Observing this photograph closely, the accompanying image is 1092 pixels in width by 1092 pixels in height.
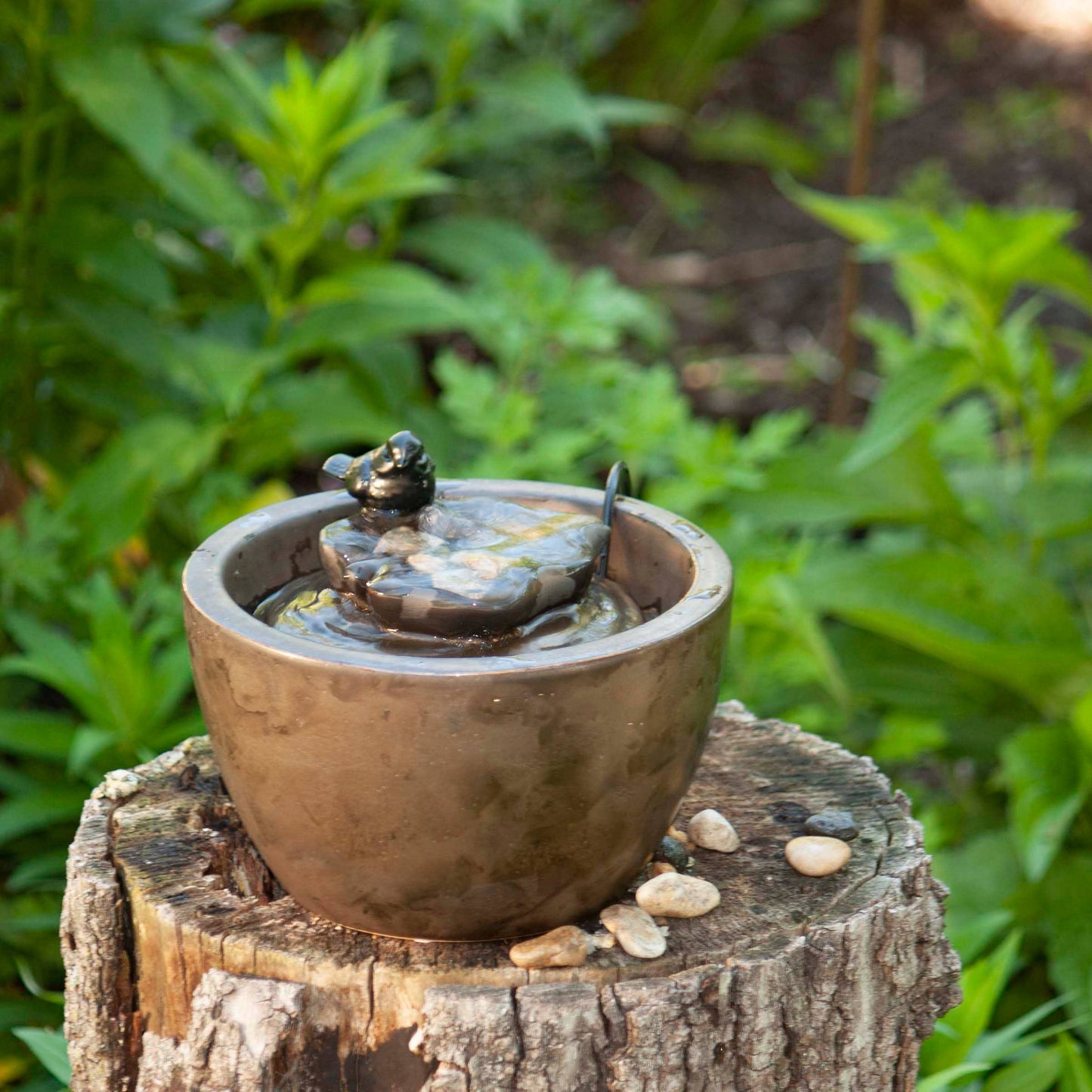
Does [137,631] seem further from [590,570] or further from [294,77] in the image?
[590,570]

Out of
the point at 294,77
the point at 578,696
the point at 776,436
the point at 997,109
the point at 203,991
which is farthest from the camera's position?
the point at 997,109

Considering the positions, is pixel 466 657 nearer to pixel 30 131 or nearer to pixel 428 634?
pixel 428 634

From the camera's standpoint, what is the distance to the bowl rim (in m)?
0.99

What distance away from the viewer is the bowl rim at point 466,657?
99 centimetres

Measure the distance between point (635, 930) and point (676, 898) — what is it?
57mm

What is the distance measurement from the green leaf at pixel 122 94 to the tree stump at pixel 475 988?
123 cm

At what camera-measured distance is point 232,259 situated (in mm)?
2916

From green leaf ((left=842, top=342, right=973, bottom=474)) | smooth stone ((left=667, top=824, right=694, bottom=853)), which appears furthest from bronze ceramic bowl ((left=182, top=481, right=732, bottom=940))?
green leaf ((left=842, top=342, right=973, bottom=474))

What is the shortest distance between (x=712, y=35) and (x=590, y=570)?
4216 mm

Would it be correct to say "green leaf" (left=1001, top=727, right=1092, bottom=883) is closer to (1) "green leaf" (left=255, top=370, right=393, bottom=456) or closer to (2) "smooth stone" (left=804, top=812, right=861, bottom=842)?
(2) "smooth stone" (left=804, top=812, right=861, bottom=842)

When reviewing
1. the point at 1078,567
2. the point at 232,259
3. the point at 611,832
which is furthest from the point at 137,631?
the point at 1078,567

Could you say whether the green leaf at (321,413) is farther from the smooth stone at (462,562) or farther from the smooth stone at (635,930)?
the smooth stone at (635,930)

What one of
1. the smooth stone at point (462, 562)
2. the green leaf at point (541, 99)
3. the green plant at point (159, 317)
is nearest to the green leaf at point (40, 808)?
the green plant at point (159, 317)

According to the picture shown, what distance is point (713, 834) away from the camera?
4.22 feet
